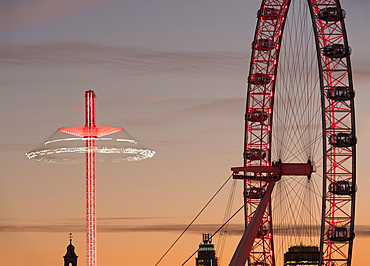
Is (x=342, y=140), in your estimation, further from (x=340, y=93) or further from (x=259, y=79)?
(x=259, y=79)

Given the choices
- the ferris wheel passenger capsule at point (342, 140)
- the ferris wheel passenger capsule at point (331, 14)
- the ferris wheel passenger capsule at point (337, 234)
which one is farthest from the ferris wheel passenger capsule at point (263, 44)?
the ferris wheel passenger capsule at point (337, 234)

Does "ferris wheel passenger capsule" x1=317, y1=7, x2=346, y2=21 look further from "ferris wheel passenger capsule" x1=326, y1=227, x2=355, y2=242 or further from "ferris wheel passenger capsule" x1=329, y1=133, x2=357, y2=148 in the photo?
"ferris wheel passenger capsule" x1=326, y1=227, x2=355, y2=242

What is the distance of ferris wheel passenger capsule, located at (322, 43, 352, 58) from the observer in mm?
81562

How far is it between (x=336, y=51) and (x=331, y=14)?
2.63m

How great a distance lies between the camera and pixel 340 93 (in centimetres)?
8194

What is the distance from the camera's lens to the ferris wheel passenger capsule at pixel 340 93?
81.6 m

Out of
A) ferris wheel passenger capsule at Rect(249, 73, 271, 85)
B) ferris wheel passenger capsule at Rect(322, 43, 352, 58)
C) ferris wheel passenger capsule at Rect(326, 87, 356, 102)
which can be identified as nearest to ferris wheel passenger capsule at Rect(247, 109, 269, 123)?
ferris wheel passenger capsule at Rect(249, 73, 271, 85)

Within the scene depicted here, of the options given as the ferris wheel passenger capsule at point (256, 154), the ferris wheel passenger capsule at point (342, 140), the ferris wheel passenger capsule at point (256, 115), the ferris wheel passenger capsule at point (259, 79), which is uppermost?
the ferris wheel passenger capsule at point (259, 79)

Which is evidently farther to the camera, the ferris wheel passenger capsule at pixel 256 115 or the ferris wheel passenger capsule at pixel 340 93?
the ferris wheel passenger capsule at pixel 256 115

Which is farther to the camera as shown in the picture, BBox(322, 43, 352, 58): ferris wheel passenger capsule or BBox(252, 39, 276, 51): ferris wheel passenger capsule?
BBox(252, 39, 276, 51): ferris wheel passenger capsule

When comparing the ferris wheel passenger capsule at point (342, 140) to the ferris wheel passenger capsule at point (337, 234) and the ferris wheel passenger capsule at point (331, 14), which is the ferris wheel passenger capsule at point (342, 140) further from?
the ferris wheel passenger capsule at point (331, 14)

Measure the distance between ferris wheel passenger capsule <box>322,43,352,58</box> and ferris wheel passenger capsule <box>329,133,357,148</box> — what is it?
221 inches

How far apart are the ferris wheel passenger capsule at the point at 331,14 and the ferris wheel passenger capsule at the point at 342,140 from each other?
821cm

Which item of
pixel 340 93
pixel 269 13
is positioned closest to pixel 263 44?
pixel 269 13
